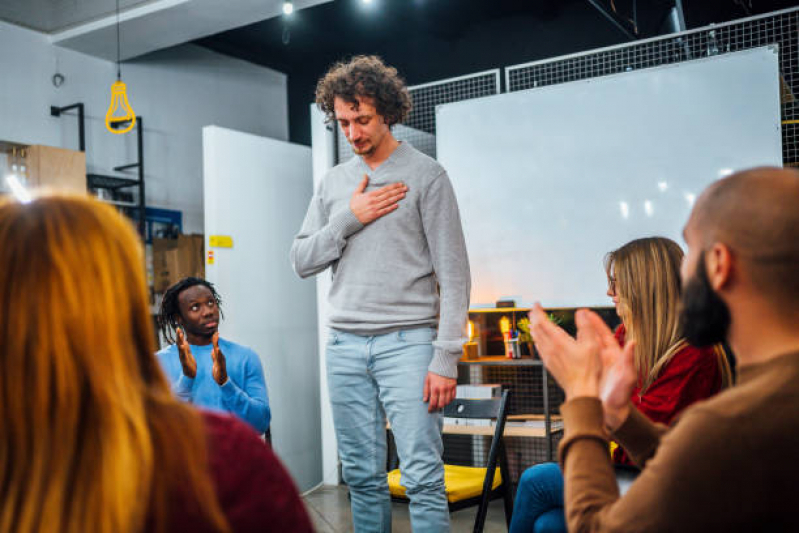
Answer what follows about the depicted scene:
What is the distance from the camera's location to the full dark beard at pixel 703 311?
1.04m

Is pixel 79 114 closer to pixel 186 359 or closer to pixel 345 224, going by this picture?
pixel 186 359

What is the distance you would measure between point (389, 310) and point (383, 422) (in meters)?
0.34

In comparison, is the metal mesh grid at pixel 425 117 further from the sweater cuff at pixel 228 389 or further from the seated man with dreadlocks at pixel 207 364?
the sweater cuff at pixel 228 389

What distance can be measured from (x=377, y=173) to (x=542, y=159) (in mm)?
1842

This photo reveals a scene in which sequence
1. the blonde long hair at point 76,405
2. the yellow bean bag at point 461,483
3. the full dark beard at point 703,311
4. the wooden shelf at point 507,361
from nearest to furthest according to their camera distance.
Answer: the blonde long hair at point 76,405 < the full dark beard at point 703,311 < the yellow bean bag at point 461,483 < the wooden shelf at point 507,361

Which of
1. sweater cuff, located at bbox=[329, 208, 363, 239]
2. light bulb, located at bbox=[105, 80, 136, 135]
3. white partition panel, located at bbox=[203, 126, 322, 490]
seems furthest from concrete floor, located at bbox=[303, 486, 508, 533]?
light bulb, located at bbox=[105, 80, 136, 135]

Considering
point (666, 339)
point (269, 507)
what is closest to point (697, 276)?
point (269, 507)

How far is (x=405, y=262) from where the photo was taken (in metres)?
2.21

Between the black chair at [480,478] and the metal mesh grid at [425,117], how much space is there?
2.03m

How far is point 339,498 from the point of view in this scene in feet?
14.4

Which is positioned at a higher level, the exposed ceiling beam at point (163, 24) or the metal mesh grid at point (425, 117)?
the exposed ceiling beam at point (163, 24)

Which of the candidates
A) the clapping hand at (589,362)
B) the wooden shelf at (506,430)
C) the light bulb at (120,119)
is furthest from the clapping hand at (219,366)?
the light bulb at (120,119)

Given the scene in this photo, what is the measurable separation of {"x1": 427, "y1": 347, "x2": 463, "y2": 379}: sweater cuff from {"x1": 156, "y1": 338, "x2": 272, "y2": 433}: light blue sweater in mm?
719


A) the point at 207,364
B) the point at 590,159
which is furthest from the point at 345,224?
the point at 590,159
